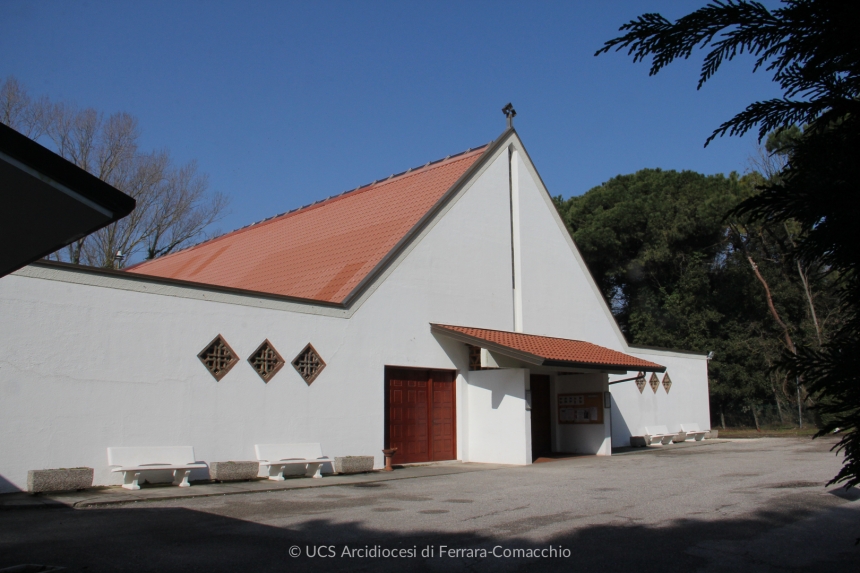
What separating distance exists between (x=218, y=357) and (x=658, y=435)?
15818mm

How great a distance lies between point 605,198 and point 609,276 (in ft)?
14.3

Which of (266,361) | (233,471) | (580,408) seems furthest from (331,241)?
(233,471)

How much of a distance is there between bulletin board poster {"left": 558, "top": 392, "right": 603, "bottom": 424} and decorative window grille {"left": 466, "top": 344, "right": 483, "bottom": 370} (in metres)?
4.08

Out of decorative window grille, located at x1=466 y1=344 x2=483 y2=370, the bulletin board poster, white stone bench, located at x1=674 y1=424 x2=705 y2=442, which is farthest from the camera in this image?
white stone bench, located at x1=674 y1=424 x2=705 y2=442

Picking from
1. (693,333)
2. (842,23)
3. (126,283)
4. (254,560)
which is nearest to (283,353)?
(126,283)

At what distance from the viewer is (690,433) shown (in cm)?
2550

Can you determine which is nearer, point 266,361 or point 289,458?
point 289,458

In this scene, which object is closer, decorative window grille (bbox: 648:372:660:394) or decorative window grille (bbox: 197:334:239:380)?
decorative window grille (bbox: 197:334:239:380)

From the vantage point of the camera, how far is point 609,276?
39031mm

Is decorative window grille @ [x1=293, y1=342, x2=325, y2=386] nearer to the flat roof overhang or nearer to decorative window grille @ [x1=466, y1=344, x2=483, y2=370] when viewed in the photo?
decorative window grille @ [x1=466, y1=344, x2=483, y2=370]

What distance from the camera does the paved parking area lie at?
6.43m

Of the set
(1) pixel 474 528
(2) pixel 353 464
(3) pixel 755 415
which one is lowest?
(1) pixel 474 528

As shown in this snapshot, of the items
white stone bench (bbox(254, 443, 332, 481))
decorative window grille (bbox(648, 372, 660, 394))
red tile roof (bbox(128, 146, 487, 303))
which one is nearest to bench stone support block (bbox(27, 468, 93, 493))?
white stone bench (bbox(254, 443, 332, 481))

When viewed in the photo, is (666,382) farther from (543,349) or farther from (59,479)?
(59,479)
